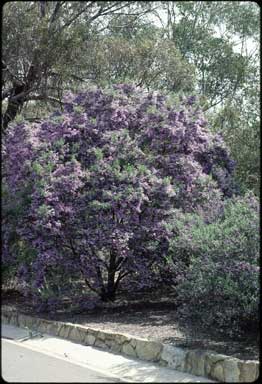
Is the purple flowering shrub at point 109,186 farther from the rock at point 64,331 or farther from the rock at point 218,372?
the rock at point 218,372

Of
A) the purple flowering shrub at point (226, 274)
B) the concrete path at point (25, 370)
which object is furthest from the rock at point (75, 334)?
the concrete path at point (25, 370)

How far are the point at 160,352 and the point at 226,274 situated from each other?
3.32ft

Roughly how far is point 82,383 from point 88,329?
419 centimetres

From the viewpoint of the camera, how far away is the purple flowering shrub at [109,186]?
7527 millimetres

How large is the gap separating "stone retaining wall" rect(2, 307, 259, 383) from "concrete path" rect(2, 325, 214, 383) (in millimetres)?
99

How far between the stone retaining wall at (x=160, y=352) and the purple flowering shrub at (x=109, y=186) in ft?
1.76

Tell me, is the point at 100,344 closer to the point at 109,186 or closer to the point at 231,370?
the point at 231,370

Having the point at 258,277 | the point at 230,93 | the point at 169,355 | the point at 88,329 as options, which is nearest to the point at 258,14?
the point at 258,277

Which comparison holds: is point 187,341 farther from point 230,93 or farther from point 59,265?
point 230,93

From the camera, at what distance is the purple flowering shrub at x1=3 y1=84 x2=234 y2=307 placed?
753 centimetres

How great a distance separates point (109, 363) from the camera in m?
5.91

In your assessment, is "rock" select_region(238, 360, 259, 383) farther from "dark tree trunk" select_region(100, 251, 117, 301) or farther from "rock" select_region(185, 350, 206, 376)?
"dark tree trunk" select_region(100, 251, 117, 301)

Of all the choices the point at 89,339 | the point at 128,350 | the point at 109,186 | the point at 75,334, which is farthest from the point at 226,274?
the point at 109,186

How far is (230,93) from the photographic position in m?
10.2
